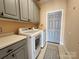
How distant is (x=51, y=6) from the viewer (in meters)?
3.99

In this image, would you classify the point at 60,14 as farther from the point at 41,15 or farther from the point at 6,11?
the point at 6,11

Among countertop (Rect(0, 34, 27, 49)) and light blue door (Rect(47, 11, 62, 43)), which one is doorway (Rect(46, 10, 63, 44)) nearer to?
light blue door (Rect(47, 11, 62, 43))

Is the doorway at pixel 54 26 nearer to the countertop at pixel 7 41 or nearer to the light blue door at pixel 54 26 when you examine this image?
the light blue door at pixel 54 26

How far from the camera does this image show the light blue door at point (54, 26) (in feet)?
13.4

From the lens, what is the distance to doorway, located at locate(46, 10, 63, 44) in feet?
13.4

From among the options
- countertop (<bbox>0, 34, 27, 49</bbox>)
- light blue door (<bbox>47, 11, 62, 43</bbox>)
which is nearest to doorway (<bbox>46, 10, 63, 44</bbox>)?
light blue door (<bbox>47, 11, 62, 43</bbox>)

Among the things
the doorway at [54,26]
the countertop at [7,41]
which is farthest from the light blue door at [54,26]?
the countertop at [7,41]

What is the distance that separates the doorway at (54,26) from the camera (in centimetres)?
409

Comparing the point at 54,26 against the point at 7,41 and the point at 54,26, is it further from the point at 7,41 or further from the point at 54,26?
the point at 7,41

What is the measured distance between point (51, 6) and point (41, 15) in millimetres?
815

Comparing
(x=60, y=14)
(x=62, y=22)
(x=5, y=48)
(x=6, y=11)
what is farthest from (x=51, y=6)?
(x=5, y=48)

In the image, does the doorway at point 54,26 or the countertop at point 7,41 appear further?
the doorway at point 54,26

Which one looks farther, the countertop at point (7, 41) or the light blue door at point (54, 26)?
the light blue door at point (54, 26)

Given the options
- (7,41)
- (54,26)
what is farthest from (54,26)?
(7,41)
